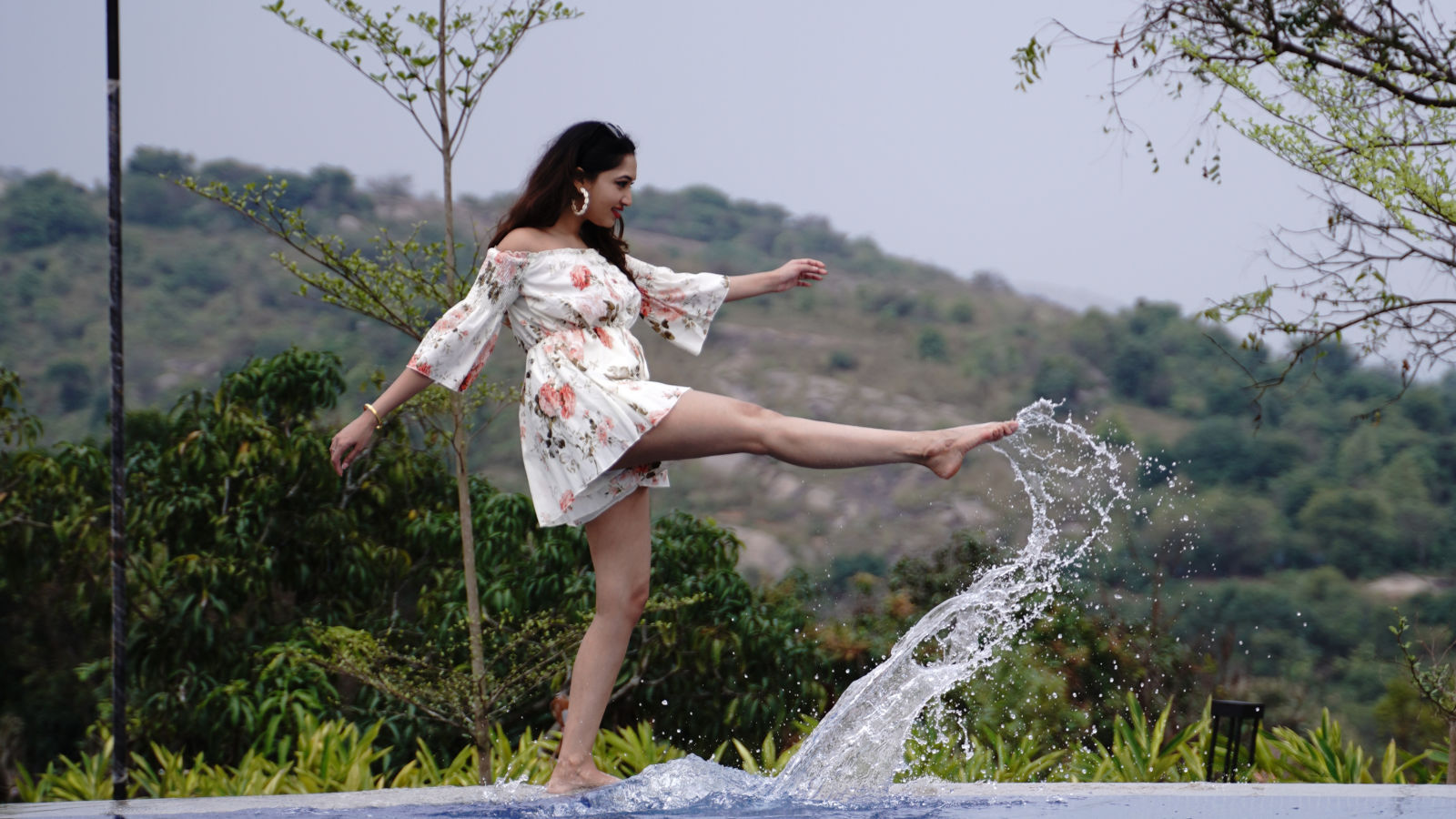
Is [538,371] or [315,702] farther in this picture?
[315,702]

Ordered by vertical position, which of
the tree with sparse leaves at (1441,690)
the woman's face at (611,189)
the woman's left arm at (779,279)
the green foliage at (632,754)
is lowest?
the green foliage at (632,754)

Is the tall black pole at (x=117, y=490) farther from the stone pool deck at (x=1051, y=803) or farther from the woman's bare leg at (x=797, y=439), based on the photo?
the woman's bare leg at (x=797, y=439)

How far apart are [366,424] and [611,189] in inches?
26.4

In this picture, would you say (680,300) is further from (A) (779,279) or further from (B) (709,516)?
(B) (709,516)

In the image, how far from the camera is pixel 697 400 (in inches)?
93.0

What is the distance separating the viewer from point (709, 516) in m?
7.73

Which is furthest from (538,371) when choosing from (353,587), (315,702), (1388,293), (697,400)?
(353,587)

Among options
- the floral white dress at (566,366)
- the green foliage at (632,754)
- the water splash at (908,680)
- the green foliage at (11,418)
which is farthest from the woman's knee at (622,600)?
the green foliage at (11,418)

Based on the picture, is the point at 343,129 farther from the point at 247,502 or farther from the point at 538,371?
the point at 538,371

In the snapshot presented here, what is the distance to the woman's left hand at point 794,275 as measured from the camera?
109 inches

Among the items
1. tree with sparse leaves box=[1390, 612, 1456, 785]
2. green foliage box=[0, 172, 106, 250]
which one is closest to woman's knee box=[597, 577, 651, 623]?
tree with sparse leaves box=[1390, 612, 1456, 785]

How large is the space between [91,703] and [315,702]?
3571 mm

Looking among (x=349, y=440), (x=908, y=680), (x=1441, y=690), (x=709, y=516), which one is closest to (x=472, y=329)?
(x=349, y=440)

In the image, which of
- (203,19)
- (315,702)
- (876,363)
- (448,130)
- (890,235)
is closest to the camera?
(448,130)
